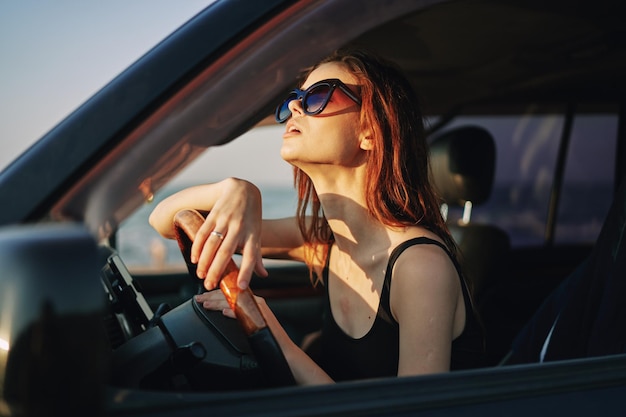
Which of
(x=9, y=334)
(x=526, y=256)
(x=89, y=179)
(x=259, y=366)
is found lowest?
(x=526, y=256)

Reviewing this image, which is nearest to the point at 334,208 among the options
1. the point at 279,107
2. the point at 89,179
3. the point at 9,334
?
the point at 279,107

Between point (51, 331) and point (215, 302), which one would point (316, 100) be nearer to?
point (215, 302)

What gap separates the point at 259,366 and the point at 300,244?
1054 mm

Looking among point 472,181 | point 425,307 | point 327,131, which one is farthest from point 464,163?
point 425,307

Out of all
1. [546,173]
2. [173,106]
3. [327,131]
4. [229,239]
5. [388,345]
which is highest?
[173,106]

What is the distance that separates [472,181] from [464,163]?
9 centimetres

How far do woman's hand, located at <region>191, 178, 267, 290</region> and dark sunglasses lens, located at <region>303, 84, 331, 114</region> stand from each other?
419 mm

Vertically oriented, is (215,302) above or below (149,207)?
below

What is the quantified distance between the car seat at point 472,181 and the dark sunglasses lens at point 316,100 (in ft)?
5.38

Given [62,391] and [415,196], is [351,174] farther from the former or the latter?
[62,391]

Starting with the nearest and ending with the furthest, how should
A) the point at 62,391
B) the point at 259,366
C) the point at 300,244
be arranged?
the point at 62,391 < the point at 259,366 < the point at 300,244

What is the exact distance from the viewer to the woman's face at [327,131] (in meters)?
1.68

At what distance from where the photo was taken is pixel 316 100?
1.68m

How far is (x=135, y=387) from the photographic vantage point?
102cm
